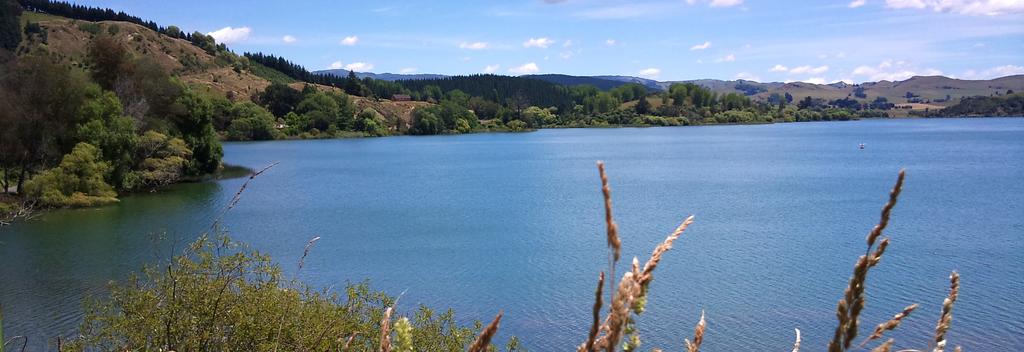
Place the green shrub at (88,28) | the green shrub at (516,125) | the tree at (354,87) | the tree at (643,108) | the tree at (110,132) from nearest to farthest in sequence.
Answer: the tree at (110,132), the green shrub at (88,28), the tree at (354,87), the green shrub at (516,125), the tree at (643,108)

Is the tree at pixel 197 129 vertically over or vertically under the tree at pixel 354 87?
under

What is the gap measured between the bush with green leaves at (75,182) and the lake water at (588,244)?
6.17 ft

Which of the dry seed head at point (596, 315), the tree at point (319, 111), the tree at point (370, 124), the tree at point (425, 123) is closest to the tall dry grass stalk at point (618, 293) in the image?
the dry seed head at point (596, 315)

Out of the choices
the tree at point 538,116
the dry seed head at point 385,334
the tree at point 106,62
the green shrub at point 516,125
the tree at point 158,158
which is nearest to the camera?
the dry seed head at point 385,334

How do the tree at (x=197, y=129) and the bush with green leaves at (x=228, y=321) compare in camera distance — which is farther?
the tree at (x=197, y=129)

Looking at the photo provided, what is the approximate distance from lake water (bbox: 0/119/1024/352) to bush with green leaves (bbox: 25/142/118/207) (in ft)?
6.17

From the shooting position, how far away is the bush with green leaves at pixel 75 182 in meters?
39.1

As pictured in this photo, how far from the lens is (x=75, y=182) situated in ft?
133

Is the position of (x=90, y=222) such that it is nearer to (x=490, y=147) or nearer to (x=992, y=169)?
(x=992, y=169)

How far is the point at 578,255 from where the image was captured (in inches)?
1195

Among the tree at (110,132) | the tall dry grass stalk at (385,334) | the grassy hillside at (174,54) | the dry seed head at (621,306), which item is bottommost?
the tree at (110,132)

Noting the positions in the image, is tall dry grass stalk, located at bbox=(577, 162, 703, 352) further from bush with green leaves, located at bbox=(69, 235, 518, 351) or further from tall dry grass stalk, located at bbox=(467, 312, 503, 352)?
bush with green leaves, located at bbox=(69, 235, 518, 351)

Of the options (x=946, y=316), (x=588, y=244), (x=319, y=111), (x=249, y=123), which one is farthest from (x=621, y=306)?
(x=319, y=111)

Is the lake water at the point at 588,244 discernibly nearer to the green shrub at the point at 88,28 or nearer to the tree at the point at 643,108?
the green shrub at the point at 88,28
